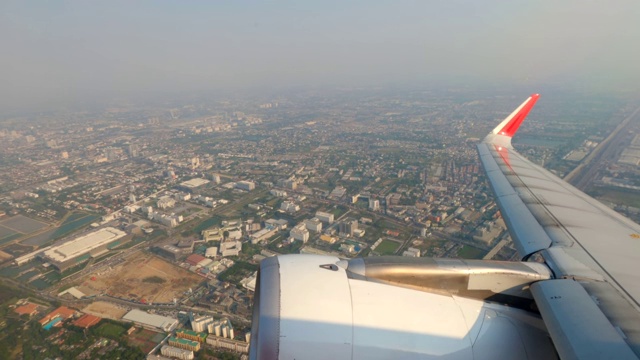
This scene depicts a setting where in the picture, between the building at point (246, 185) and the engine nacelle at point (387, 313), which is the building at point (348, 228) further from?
the engine nacelle at point (387, 313)

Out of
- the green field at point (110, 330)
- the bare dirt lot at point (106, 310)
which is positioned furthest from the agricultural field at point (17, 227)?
the green field at point (110, 330)

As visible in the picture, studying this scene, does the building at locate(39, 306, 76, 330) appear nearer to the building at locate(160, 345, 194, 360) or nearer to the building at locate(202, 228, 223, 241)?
the building at locate(160, 345, 194, 360)

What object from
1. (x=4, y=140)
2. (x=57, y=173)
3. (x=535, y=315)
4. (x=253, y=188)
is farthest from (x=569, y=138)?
(x=4, y=140)

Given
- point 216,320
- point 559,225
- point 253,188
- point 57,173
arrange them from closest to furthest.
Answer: point 559,225
point 216,320
point 253,188
point 57,173

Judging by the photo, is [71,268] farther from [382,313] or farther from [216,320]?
[382,313]

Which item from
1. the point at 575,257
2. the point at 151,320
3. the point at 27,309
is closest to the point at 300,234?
the point at 151,320

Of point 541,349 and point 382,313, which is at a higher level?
point 382,313
